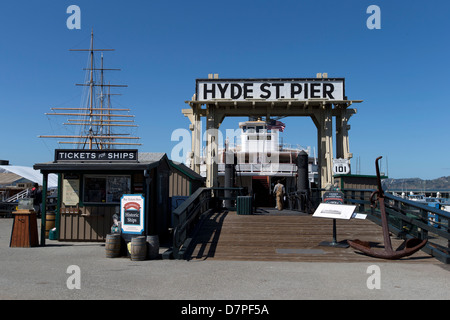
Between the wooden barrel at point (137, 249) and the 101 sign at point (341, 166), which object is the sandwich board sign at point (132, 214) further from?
the 101 sign at point (341, 166)

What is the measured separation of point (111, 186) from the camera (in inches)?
509

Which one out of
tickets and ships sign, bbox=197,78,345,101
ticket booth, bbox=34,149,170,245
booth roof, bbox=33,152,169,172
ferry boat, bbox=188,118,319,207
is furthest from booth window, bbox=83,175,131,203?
ferry boat, bbox=188,118,319,207

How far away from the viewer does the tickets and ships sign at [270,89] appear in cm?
2009

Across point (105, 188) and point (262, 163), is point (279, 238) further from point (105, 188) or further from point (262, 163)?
point (262, 163)

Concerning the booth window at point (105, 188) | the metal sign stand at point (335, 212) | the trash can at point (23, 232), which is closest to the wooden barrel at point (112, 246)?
the booth window at point (105, 188)

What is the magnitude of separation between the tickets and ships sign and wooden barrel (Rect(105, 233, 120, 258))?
36.5 feet

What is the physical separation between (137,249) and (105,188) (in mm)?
3509

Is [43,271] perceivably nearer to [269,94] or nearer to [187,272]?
[187,272]

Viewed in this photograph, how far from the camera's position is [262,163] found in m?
34.3

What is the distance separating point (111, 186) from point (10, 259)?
3.73 meters

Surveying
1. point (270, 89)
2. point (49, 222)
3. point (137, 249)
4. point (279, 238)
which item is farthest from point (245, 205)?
point (49, 222)

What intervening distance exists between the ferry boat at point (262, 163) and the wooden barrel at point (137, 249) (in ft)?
60.6

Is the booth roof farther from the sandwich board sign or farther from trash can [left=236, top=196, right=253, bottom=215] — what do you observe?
trash can [left=236, top=196, right=253, bottom=215]

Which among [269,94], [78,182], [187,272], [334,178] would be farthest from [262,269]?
[269,94]
